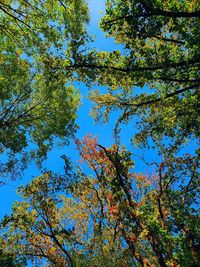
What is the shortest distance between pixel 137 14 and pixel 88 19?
3554mm

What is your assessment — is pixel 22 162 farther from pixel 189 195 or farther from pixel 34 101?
pixel 189 195

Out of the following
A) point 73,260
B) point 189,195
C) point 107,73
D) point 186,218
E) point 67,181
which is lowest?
point 73,260

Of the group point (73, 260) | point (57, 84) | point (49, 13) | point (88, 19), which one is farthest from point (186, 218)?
point (49, 13)

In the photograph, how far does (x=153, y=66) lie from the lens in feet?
43.8

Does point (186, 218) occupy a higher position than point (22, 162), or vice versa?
point (22, 162)

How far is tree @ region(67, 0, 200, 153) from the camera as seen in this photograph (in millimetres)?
11578

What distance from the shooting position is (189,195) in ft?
52.5

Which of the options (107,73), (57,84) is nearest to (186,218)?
(107,73)

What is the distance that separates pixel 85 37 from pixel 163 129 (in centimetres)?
644

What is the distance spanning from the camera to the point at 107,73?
571 inches

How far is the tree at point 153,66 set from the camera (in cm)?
1158

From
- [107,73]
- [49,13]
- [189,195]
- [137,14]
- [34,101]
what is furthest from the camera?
[34,101]

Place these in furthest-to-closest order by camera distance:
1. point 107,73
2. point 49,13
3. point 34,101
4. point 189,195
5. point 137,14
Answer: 1. point 34,101
2. point 189,195
3. point 107,73
4. point 49,13
5. point 137,14

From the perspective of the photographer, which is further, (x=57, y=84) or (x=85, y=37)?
(x=57, y=84)
